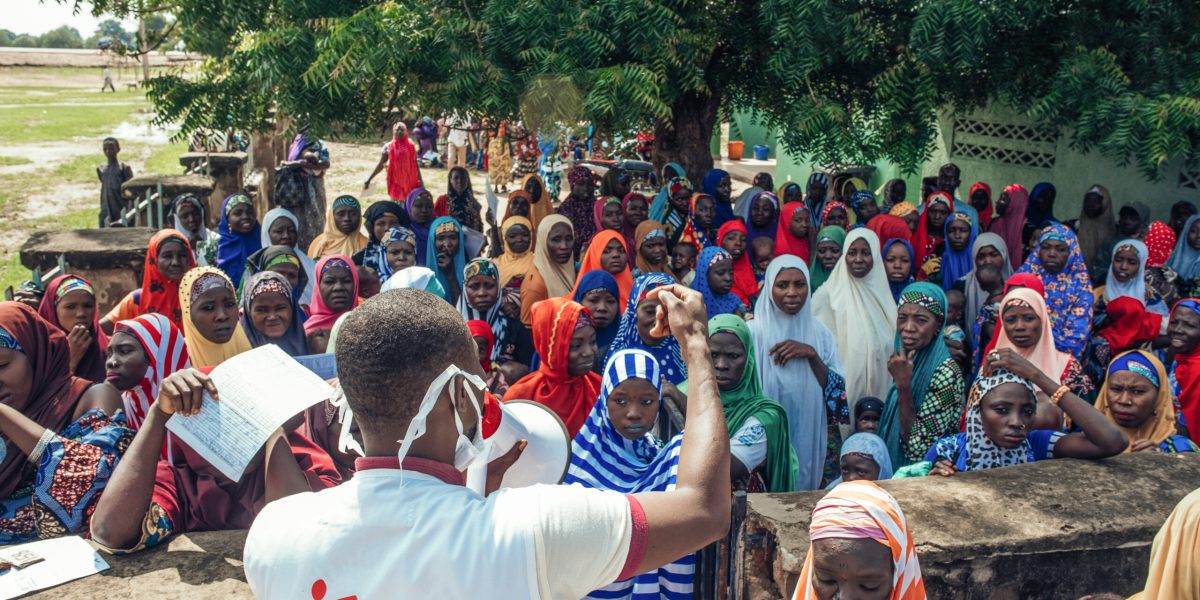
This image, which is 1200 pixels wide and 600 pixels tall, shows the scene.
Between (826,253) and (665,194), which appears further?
(665,194)

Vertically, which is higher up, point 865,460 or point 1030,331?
point 1030,331

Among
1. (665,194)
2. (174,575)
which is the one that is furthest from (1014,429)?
(665,194)

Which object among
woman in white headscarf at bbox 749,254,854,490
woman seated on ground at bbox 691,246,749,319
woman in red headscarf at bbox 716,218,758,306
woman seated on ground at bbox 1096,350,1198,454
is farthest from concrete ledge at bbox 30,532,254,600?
woman in red headscarf at bbox 716,218,758,306

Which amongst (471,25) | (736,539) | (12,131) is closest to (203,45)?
(471,25)

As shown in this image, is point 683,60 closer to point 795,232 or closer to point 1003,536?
point 795,232

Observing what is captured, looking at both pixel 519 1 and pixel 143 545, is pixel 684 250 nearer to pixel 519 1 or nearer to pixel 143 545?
pixel 519 1

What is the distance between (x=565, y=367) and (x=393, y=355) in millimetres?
3061

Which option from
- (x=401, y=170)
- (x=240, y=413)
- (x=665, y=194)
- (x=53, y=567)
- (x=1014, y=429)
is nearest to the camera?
(x=240, y=413)

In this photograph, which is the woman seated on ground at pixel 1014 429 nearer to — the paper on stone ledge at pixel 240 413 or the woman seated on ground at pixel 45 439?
the paper on stone ledge at pixel 240 413

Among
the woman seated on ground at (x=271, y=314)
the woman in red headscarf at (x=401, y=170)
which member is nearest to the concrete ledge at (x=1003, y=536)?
the woman seated on ground at (x=271, y=314)

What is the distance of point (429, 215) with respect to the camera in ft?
28.0

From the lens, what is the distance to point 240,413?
2.76m

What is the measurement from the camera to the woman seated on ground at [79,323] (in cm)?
Answer: 490

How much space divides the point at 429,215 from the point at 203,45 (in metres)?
2.37
